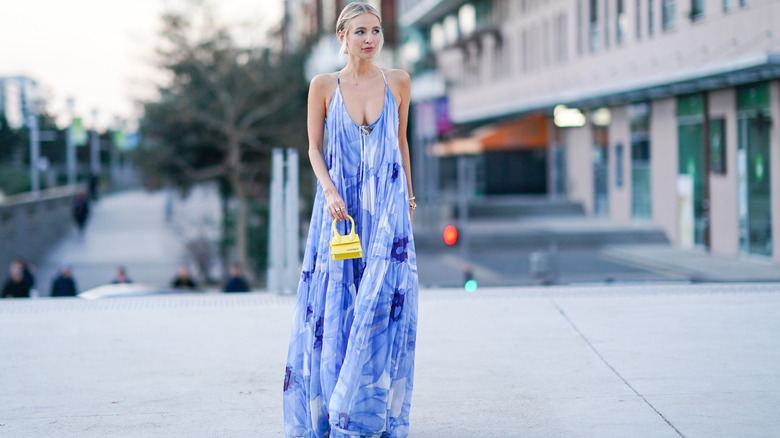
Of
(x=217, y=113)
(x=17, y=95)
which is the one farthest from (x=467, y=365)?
(x=17, y=95)

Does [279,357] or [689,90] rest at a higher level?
[689,90]

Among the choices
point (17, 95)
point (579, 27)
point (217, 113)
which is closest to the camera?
point (579, 27)

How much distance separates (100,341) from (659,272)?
13798 millimetres

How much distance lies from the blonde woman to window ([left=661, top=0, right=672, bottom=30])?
69.0 ft

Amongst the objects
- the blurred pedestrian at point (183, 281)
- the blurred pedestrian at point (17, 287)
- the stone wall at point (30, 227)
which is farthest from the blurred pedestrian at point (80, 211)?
the blurred pedestrian at point (17, 287)

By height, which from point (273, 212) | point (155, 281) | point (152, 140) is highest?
point (152, 140)

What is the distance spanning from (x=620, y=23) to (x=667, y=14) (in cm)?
337

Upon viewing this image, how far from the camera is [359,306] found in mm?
3926

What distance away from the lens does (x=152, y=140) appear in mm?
32031

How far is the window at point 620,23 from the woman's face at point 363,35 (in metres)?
24.2

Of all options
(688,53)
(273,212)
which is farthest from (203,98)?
(273,212)

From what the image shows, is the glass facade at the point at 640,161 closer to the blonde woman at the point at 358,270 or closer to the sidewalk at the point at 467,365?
the sidewalk at the point at 467,365

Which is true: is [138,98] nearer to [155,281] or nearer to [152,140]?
[152,140]

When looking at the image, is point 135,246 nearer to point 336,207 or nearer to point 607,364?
point 607,364
